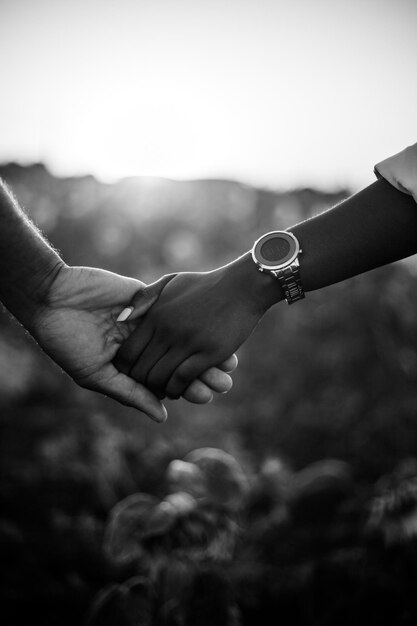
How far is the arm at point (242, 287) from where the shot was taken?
178cm

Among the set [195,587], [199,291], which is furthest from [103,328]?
[195,587]

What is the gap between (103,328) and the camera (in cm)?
225

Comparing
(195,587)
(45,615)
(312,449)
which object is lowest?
(312,449)

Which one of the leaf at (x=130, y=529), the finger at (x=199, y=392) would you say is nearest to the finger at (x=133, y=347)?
the finger at (x=199, y=392)

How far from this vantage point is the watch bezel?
184cm

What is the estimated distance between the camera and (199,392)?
206 centimetres

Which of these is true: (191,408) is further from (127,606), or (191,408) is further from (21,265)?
(21,265)

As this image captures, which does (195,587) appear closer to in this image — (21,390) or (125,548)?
(125,548)

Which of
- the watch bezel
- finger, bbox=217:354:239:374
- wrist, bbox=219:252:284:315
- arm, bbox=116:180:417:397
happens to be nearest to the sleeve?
arm, bbox=116:180:417:397

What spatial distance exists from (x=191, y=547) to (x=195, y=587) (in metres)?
0.23

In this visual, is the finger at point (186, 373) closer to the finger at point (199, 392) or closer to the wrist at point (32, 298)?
the finger at point (199, 392)

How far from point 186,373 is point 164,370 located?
4.1 inches

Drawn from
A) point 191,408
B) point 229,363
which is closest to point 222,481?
point 229,363

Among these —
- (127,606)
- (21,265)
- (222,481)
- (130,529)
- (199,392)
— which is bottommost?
(127,606)
